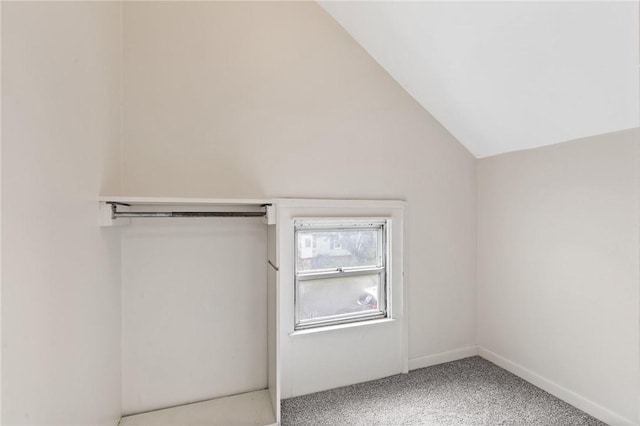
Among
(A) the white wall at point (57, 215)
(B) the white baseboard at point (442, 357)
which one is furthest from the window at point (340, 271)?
(A) the white wall at point (57, 215)

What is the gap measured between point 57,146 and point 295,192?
133 centimetres

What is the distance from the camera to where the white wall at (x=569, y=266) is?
6.03ft

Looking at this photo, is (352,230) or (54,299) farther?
(352,230)

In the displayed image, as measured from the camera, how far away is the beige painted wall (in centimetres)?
193

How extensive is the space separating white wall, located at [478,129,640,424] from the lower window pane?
1.05 meters

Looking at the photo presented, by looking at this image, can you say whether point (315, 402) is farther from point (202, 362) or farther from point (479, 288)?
point (479, 288)

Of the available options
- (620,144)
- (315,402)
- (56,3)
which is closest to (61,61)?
(56,3)

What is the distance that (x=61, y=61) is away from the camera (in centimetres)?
115

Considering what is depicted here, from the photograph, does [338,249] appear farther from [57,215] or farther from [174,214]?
[57,215]

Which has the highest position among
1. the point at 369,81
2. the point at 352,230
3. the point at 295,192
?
the point at 369,81

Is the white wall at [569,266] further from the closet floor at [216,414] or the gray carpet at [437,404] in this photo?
the closet floor at [216,414]

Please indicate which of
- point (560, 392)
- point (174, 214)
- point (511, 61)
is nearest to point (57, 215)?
point (174, 214)

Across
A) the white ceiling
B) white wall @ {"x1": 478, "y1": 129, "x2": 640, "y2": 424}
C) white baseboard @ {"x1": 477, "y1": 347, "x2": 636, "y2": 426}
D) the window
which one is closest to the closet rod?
the window

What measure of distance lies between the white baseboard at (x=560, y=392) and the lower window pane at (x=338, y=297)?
1.08m
